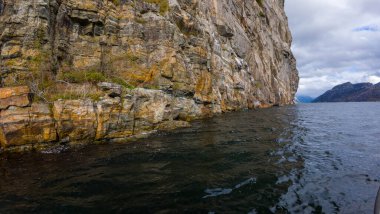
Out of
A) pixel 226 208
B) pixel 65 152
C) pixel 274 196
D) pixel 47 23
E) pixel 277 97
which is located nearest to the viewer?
pixel 226 208

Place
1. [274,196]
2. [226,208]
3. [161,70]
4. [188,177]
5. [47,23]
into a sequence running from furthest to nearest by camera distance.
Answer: [161,70], [47,23], [188,177], [274,196], [226,208]

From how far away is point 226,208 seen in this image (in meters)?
8.35

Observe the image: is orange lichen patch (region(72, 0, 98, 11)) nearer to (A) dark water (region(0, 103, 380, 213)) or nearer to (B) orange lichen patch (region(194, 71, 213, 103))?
(A) dark water (region(0, 103, 380, 213))

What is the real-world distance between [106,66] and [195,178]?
18546 millimetres

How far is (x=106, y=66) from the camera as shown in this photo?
26.0m

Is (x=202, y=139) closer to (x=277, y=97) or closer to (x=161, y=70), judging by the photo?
(x=161, y=70)

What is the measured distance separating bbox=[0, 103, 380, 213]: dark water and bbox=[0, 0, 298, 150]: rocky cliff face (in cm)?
287

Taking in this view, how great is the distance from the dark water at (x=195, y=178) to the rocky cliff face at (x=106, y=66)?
2.87 metres

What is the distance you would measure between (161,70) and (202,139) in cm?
1209

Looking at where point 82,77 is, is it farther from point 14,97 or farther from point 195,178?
point 195,178

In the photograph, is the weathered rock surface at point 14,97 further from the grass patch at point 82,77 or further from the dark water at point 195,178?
the grass patch at point 82,77

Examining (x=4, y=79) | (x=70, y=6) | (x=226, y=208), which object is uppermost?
(x=70, y=6)

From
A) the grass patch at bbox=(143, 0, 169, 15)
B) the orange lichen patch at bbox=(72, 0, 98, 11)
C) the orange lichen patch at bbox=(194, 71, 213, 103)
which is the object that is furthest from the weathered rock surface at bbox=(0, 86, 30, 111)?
the orange lichen patch at bbox=(194, 71, 213, 103)

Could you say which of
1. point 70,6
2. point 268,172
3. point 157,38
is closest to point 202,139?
point 268,172
